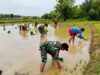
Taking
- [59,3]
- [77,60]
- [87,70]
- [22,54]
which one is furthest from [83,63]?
[59,3]

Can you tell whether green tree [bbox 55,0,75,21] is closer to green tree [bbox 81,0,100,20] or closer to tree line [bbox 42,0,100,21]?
tree line [bbox 42,0,100,21]

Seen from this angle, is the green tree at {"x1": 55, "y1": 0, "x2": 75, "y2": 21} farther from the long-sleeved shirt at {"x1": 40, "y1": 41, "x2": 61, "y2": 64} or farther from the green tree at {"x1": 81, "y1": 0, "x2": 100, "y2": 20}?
the long-sleeved shirt at {"x1": 40, "y1": 41, "x2": 61, "y2": 64}

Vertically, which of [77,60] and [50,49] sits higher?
[50,49]

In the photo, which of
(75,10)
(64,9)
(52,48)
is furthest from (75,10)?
(52,48)

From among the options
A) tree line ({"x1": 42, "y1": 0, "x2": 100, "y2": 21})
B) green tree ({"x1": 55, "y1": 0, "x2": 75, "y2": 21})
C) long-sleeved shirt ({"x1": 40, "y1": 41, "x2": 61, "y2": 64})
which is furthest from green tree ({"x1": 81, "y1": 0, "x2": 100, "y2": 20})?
long-sleeved shirt ({"x1": 40, "y1": 41, "x2": 61, "y2": 64})

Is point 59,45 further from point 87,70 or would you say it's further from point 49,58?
point 49,58

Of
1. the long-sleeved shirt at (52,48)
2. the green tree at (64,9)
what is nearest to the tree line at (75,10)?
the green tree at (64,9)

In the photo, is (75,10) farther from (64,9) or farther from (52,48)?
(52,48)

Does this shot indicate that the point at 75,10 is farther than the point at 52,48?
Yes

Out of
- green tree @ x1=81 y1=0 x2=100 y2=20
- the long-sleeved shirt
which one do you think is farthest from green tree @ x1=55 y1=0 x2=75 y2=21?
the long-sleeved shirt

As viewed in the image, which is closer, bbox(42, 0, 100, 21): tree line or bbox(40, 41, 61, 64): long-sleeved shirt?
bbox(40, 41, 61, 64): long-sleeved shirt

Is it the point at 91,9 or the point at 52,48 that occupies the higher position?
the point at 52,48

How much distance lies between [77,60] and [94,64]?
5.49 ft

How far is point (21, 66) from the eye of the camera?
10484mm
